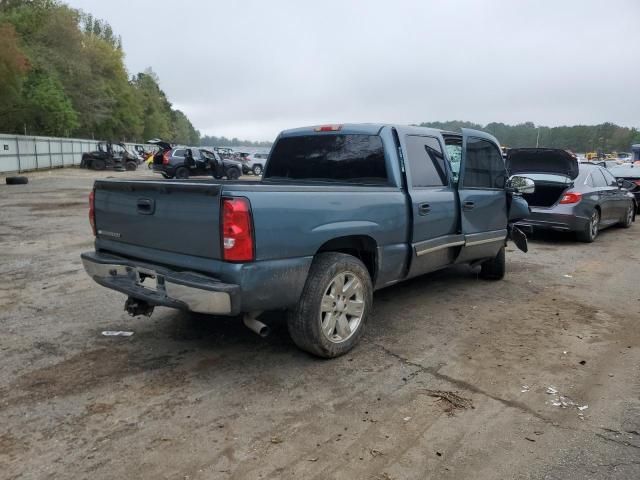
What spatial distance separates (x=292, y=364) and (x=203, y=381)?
699 millimetres

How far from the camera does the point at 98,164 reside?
37188 millimetres

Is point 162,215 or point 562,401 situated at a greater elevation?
point 162,215

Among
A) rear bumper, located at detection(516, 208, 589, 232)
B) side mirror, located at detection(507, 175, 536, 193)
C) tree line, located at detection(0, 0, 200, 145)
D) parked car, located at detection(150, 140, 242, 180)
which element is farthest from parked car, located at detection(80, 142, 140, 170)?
side mirror, located at detection(507, 175, 536, 193)

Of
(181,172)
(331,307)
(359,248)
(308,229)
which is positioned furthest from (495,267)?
(181,172)

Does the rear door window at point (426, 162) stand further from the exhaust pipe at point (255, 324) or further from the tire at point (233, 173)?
the tire at point (233, 173)

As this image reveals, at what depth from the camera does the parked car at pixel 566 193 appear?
9.57 m

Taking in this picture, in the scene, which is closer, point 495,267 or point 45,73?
point 495,267

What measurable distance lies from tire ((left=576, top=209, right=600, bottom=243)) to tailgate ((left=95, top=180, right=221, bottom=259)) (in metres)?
8.36

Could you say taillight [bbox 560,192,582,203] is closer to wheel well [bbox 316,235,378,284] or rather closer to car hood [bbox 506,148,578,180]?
car hood [bbox 506,148,578,180]

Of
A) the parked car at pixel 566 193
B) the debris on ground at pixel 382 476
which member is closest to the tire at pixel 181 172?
the parked car at pixel 566 193

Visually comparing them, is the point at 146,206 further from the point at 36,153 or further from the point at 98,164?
the point at 98,164

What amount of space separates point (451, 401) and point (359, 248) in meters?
1.47

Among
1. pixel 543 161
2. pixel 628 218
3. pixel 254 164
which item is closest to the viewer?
pixel 543 161

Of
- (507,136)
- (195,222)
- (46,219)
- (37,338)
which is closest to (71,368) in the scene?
(37,338)
